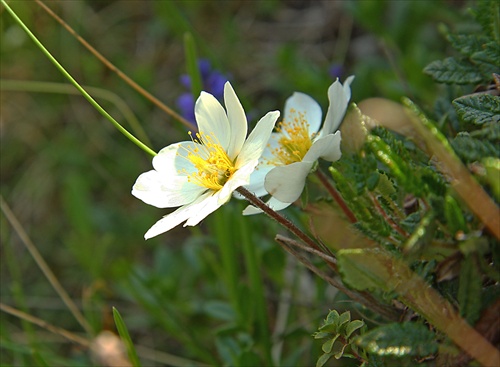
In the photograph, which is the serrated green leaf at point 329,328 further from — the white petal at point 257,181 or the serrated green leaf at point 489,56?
the serrated green leaf at point 489,56

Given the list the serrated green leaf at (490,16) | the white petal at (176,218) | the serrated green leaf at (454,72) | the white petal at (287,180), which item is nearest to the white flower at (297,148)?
the white petal at (287,180)

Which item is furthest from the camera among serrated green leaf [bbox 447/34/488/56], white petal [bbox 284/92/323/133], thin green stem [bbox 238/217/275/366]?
thin green stem [bbox 238/217/275/366]

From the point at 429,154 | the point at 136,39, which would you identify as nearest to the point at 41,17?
the point at 136,39

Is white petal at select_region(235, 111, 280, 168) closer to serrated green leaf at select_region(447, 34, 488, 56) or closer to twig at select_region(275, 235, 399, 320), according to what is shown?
twig at select_region(275, 235, 399, 320)

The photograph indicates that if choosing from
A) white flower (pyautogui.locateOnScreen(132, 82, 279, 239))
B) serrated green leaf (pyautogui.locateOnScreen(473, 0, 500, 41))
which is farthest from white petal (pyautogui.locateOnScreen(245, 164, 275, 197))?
serrated green leaf (pyautogui.locateOnScreen(473, 0, 500, 41))

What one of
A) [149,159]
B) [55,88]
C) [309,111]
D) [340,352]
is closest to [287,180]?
[340,352]

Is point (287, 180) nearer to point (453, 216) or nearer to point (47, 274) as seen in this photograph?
point (453, 216)
